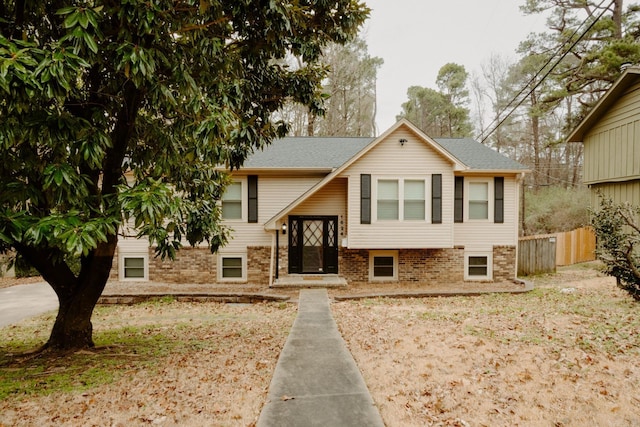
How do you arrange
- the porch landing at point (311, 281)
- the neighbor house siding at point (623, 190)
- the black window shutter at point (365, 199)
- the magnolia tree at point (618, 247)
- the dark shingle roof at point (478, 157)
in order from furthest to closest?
the dark shingle roof at point (478, 157) → the black window shutter at point (365, 199) → the porch landing at point (311, 281) → the neighbor house siding at point (623, 190) → the magnolia tree at point (618, 247)

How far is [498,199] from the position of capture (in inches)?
506

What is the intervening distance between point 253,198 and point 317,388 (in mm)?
9405

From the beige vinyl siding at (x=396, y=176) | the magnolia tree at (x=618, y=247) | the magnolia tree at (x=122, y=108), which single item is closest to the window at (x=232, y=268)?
the beige vinyl siding at (x=396, y=176)

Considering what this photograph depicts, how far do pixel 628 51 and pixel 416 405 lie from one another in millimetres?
18806

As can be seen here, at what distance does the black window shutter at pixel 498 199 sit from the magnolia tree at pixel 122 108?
27.0ft

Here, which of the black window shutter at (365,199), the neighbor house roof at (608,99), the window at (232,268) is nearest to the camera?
the neighbor house roof at (608,99)

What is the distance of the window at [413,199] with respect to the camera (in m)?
11.9

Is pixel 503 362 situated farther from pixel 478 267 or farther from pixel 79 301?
pixel 478 267

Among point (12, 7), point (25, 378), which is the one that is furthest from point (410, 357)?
point (12, 7)

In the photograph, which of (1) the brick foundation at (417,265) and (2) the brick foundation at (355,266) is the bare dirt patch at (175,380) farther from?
(1) the brick foundation at (417,265)

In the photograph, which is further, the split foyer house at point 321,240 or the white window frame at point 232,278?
the white window frame at point 232,278

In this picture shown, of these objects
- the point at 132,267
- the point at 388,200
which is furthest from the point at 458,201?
the point at 132,267

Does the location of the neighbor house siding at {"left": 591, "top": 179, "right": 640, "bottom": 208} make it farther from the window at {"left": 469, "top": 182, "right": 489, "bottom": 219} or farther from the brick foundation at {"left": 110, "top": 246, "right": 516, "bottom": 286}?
the brick foundation at {"left": 110, "top": 246, "right": 516, "bottom": 286}

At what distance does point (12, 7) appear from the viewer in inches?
181
